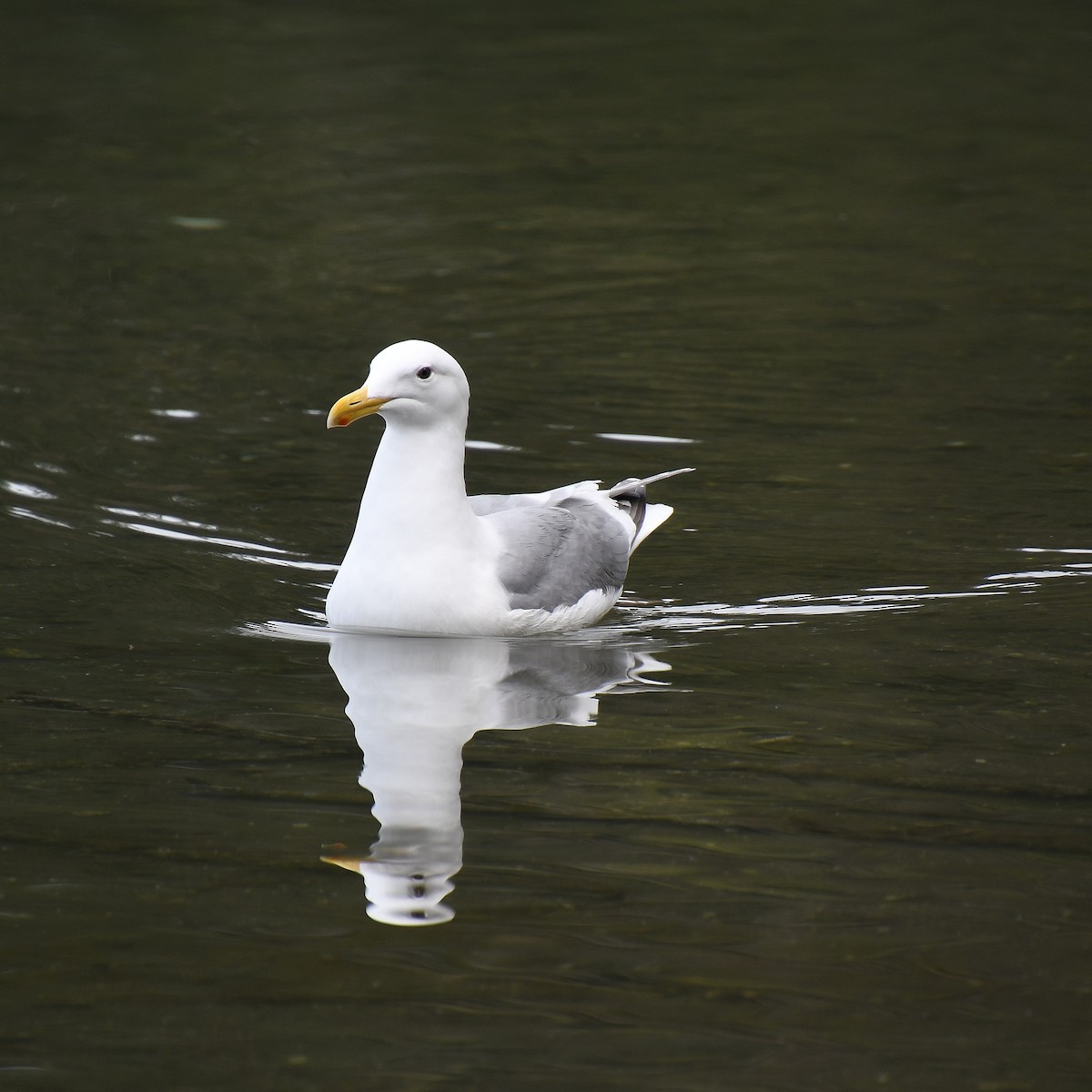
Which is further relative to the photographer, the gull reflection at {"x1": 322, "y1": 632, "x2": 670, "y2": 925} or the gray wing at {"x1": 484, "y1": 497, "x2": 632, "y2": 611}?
the gray wing at {"x1": 484, "y1": 497, "x2": 632, "y2": 611}

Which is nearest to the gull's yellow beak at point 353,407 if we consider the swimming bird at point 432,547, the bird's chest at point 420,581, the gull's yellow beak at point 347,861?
the swimming bird at point 432,547

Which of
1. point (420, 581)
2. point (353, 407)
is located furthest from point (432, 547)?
point (353, 407)

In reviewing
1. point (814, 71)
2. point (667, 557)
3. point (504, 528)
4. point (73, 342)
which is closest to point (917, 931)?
point (504, 528)

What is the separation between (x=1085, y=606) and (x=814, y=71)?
41.7 feet

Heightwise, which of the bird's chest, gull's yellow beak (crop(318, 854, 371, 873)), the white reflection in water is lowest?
gull's yellow beak (crop(318, 854, 371, 873))

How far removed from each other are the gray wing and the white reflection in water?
0.57ft

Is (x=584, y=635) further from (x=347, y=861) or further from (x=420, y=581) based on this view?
(x=347, y=861)

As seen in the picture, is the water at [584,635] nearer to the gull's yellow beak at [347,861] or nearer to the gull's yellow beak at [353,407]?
the gull's yellow beak at [347,861]

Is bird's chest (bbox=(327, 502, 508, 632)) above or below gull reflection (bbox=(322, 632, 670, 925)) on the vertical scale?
above

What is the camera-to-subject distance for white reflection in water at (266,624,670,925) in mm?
4652

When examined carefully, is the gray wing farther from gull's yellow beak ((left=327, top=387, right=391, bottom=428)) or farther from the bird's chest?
gull's yellow beak ((left=327, top=387, right=391, bottom=428))

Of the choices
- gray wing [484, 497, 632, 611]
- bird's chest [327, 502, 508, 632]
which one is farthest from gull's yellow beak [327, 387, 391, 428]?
gray wing [484, 497, 632, 611]

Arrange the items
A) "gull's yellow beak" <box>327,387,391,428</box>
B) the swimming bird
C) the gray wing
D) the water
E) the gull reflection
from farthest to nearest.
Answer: the gray wing, the swimming bird, "gull's yellow beak" <box>327,387,391,428</box>, the gull reflection, the water

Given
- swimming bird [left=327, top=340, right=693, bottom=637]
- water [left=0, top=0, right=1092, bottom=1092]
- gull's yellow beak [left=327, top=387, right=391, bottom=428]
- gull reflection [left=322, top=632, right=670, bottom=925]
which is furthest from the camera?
swimming bird [left=327, top=340, right=693, bottom=637]
